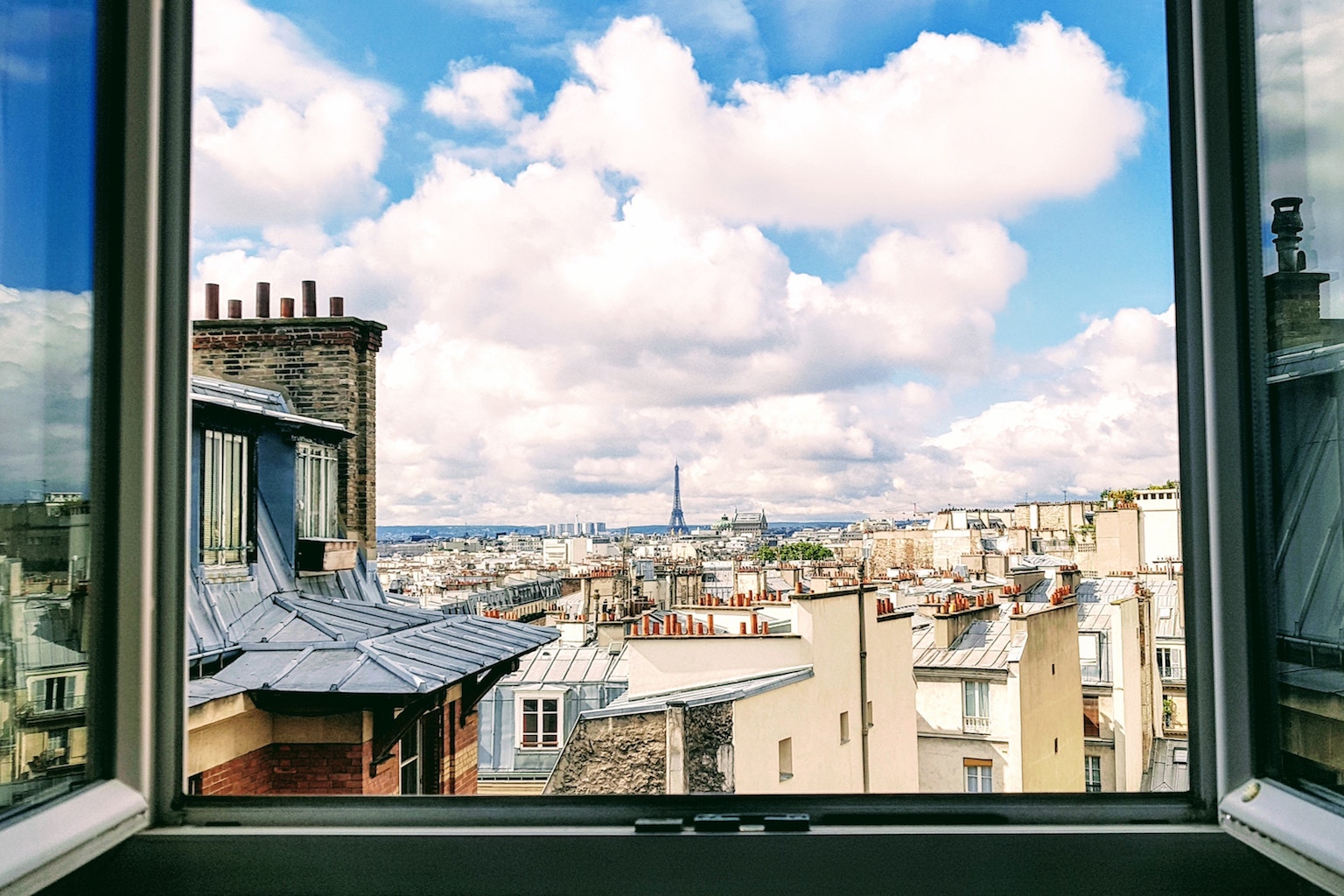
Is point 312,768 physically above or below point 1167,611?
below

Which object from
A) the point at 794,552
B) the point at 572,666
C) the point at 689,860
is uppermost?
the point at 794,552

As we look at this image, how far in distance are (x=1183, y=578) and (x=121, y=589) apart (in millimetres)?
1159

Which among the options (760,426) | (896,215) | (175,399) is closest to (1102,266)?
(896,215)

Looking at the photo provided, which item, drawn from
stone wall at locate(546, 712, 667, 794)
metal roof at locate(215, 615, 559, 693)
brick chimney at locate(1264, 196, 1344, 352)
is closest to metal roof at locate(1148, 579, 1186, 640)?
brick chimney at locate(1264, 196, 1344, 352)

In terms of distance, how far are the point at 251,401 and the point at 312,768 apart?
1.41 m

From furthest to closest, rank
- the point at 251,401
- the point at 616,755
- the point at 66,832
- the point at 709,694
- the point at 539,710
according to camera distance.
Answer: the point at 251,401 → the point at 709,694 → the point at 539,710 → the point at 616,755 → the point at 66,832

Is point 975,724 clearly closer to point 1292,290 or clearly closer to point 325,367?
point 1292,290

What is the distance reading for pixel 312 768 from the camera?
7.47ft

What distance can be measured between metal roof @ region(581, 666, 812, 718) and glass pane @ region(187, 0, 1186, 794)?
19 centimetres

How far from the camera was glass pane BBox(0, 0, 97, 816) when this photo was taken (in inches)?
33.0

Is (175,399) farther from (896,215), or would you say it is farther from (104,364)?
(896,215)

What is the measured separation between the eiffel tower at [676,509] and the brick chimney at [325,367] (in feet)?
3.39

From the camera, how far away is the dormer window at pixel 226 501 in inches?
105

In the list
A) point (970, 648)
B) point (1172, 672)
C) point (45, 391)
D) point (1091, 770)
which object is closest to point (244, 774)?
point (45, 391)
